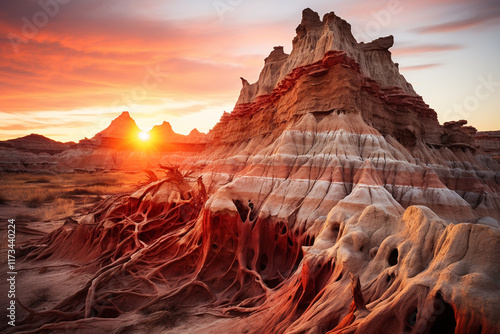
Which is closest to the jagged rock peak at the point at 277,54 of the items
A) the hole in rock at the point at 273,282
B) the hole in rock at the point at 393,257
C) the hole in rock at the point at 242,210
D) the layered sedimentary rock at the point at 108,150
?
the hole in rock at the point at 242,210

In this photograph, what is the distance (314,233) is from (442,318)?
766cm

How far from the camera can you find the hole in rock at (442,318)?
13.0 feet

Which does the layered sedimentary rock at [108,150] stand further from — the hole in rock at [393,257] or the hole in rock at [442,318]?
the hole in rock at [442,318]

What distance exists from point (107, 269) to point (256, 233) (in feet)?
22.5

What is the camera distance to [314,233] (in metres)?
11.6

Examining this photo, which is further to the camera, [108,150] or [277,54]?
[108,150]

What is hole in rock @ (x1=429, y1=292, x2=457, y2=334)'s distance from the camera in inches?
156

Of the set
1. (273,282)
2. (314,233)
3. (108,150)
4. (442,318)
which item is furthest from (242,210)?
(108,150)

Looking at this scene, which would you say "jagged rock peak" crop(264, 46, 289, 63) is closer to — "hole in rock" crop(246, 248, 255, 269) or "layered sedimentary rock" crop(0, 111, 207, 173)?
"hole in rock" crop(246, 248, 255, 269)

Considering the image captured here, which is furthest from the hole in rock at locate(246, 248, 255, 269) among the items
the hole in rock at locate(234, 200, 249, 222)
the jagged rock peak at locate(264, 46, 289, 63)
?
the jagged rock peak at locate(264, 46, 289, 63)

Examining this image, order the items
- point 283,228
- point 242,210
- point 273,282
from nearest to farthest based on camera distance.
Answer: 1. point 273,282
2. point 283,228
3. point 242,210

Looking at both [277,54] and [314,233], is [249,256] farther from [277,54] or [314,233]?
[277,54]

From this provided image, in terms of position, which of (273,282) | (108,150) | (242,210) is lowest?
(273,282)

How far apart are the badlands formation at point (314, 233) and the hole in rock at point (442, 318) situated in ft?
0.08
